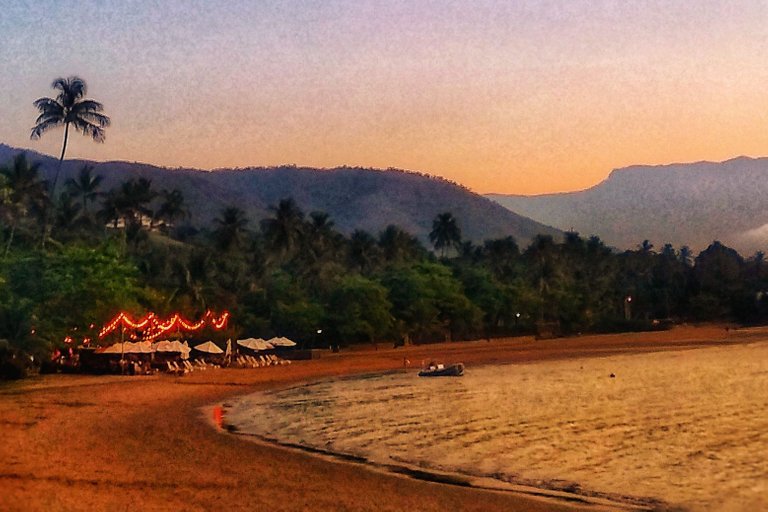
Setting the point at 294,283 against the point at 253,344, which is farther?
the point at 294,283

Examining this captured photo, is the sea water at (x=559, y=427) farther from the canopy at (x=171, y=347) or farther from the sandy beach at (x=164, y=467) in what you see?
the canopy at (x=171, y=347)

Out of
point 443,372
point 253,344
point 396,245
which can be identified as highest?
point 396,245

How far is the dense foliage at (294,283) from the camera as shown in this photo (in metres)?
46.9

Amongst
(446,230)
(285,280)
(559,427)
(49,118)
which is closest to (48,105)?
(49,118)

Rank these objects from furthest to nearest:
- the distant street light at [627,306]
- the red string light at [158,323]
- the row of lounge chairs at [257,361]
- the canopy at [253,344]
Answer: the distant street light at [627,306]
the canopy at [253,344]
the row of lounge chairs at [257,361]
the red string light at [158,323]

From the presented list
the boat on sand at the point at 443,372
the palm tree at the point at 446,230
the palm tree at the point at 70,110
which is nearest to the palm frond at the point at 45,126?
the palm tree at the point at 70,110

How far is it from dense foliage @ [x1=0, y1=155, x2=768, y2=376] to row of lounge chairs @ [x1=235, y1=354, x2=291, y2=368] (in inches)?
203

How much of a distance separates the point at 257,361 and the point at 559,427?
32327 mm

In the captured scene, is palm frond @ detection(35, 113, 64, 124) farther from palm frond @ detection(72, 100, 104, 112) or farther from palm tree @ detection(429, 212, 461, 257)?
palm tree @ detection(429, 212, 461, 257)

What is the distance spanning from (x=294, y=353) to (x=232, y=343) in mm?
5281

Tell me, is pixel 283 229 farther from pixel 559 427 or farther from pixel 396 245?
pixel 559 427

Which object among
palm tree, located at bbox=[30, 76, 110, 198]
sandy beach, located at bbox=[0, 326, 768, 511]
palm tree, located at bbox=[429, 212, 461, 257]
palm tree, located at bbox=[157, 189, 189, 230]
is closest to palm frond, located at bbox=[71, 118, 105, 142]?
palm tree, located at bbox=[30, 76, 110, 198]

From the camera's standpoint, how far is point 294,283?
261 feet

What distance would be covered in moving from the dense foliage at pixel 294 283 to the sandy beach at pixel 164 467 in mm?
8245
